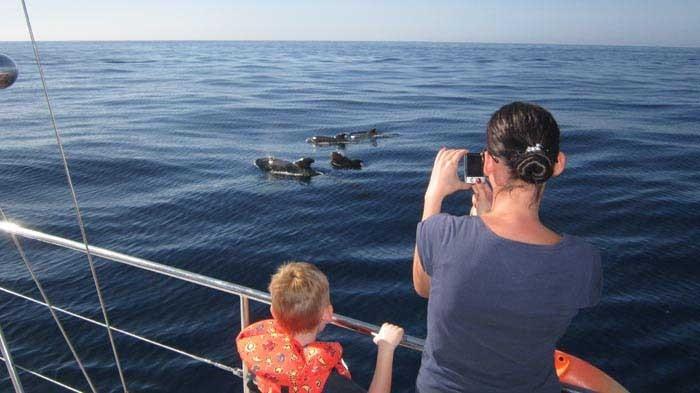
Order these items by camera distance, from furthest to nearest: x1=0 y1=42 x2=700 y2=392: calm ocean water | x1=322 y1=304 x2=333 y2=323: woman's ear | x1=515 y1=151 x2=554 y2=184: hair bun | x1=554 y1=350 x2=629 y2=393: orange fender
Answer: x1=0 y1=42 x2=700 y2=392: calm ocean water
x1=554 y1=350 x2=629 y2=393: orange fender
x1=322 y1=304 x2=333 y2=323: woman's ear
x1=515 y1=151 x2=554 y2=184: hair bun

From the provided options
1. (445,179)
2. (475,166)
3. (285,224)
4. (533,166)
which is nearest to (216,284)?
(445,179)

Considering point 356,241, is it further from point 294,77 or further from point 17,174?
point 294,77

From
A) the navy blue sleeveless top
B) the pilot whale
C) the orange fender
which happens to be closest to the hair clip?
the navy blue sleeveless top

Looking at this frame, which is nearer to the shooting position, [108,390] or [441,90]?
[108,390]

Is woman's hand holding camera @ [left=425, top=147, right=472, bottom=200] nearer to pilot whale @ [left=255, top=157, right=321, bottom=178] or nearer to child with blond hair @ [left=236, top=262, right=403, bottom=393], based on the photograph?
child with blond hair @ [left=236, top=262, right=403, bottom=393]

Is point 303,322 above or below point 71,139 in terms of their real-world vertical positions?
above

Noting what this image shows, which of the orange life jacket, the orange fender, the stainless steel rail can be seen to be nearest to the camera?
the orange life jacket

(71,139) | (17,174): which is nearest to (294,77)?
(71,139)

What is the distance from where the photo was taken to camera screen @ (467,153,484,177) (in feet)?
9.10

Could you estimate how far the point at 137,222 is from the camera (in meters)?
18.0

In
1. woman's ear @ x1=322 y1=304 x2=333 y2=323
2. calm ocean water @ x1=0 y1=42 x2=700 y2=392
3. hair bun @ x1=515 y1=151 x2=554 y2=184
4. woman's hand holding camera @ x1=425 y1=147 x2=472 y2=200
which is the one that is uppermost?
hair bun @ x1=515 y1=151 x2=554 y2=184

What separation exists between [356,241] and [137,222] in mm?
7993

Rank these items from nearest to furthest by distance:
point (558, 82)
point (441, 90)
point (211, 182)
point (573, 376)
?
point (573, 376) < point (211, 182) < point (441, 90) < point (558, 82)

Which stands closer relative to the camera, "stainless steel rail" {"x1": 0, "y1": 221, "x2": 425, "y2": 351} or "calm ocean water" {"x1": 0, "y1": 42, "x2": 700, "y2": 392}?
"stainless steel rail" {"x1": 0, "y1": 221, "x2": 425, "y2": 351}
